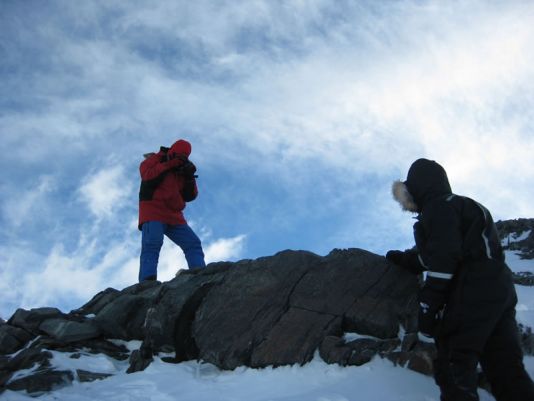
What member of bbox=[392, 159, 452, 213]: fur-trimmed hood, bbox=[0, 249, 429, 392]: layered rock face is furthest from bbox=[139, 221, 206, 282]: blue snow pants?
bbox=[392, 159, 452, 213]: fur-trimmed hood

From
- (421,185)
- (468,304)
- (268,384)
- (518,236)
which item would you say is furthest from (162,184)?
(518,236)

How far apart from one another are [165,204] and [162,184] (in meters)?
0.42

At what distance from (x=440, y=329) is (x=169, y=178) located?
6.73m

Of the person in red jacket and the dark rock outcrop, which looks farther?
the dark rock outcrop

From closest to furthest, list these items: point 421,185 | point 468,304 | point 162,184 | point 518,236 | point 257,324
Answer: point 468,304 → point 421,185 → point 257,324 → point 162,184 → point 518,236

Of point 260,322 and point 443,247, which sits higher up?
point 260,322

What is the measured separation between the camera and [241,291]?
728 centimetres

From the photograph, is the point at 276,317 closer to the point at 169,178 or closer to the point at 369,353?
the point at 369,353

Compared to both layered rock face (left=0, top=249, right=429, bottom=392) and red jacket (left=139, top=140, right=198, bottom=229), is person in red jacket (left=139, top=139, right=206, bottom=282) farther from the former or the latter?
layered rock face (left=0, top=249, right=429, bottom=392)

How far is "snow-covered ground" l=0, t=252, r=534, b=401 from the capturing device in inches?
205

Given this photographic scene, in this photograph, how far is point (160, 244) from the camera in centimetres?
1012

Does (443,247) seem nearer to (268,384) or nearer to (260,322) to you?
(268,384)

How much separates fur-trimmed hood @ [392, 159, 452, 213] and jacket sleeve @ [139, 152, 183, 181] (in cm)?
562

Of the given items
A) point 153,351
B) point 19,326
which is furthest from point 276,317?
point 19,326
